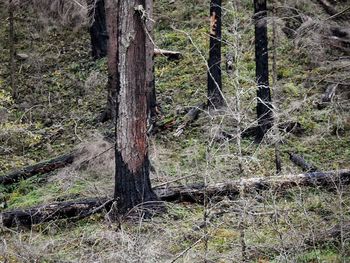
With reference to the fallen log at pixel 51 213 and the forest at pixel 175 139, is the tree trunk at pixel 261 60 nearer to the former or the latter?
the forest at pixel 175 139

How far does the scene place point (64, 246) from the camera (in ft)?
29.7

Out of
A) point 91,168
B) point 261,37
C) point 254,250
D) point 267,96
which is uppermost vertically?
point 261,37

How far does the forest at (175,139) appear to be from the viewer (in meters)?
8.26

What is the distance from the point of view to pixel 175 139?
15.6 metres

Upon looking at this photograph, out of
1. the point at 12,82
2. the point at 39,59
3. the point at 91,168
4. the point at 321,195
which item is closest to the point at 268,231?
the point at 321,195

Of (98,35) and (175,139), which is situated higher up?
(98,35)

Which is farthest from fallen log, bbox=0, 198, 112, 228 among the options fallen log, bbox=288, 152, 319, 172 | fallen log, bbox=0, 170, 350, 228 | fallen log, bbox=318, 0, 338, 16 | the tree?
fallen log, bbox=318, 0, 338, 16

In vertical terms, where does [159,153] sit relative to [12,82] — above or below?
below

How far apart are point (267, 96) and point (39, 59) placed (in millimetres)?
12524

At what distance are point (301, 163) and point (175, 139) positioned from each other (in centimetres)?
393

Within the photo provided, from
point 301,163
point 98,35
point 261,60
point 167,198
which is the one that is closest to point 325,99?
point 261,60

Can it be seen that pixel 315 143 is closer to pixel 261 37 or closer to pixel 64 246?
pixel 261 37

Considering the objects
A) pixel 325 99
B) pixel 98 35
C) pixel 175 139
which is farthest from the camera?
pixel 98 35

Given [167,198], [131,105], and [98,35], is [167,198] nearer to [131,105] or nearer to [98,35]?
[131,105]
